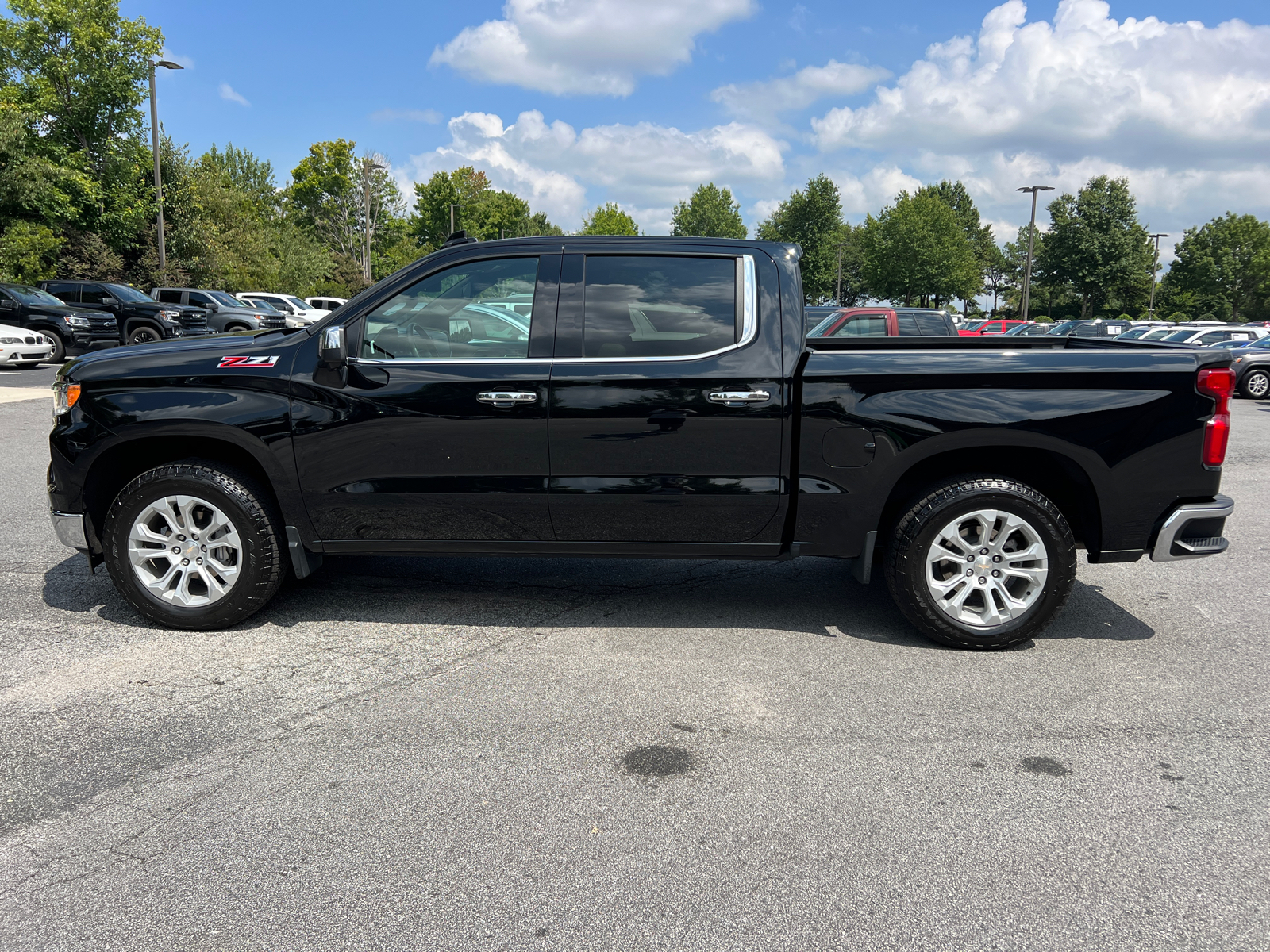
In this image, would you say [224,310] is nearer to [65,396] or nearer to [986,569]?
[65,396]

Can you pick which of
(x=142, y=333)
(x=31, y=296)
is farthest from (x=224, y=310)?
(x=31, y=296)

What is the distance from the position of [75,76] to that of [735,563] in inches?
1426

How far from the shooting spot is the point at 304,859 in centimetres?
267

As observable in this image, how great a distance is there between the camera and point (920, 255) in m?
66.4

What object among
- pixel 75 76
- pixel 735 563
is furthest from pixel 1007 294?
pixel 735 563

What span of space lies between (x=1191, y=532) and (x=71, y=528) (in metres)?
5.33

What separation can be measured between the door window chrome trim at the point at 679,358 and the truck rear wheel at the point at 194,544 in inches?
36.4

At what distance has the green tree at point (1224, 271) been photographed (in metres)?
75.4

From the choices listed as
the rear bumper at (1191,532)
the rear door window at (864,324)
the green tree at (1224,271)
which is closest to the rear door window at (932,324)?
the rear door window at (864,324)

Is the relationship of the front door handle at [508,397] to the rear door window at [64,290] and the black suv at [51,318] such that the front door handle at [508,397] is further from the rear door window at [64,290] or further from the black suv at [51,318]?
the rear door window at [64,290]

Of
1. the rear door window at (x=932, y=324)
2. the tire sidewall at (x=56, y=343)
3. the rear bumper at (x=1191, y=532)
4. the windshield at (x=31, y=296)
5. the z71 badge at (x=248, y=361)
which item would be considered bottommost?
the rear bumper at (x=1191, y=532)

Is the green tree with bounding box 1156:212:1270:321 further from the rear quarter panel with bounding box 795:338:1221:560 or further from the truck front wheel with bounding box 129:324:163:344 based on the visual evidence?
the rear quarter panel with bounding box 795:338:1221:560

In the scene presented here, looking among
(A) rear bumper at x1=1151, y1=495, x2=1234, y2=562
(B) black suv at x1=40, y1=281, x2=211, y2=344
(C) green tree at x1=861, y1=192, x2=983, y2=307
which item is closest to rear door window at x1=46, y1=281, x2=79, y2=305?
(B) black suv at x1=40, y1=281, x2=211, y2=344

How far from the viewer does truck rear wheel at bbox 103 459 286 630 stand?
4.38 meters
